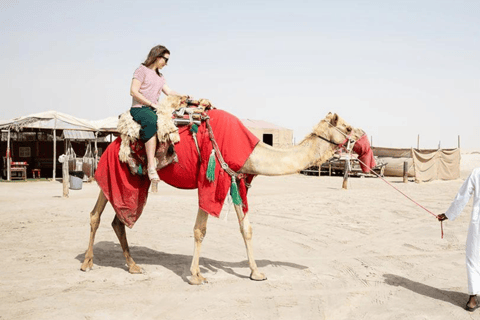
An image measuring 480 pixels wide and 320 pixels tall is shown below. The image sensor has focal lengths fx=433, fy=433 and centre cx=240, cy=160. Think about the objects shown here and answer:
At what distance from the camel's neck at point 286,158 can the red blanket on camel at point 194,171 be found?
0.13 metres

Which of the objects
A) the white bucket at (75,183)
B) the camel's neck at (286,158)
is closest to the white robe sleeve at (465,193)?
the camel's neck at (286,158)

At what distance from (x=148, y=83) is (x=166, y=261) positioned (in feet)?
9.07

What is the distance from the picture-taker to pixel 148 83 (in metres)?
5.70

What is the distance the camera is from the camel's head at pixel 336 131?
5.62 metres

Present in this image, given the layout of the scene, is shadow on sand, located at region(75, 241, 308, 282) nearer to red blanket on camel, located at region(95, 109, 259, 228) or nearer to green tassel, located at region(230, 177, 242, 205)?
red blanket on camel, located at region(95, 109, 259, 228)

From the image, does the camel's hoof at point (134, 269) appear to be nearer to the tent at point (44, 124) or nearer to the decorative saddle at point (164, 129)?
the decorative saddle at point (164, 129)

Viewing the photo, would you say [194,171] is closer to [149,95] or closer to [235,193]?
[235,193]

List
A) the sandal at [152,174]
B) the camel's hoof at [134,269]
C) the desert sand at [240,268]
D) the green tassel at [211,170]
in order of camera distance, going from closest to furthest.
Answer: the desert sand at [240,268] → the green tassel at [211,170] → the sandal at [152,174] → the camel's hoof at [134,269]

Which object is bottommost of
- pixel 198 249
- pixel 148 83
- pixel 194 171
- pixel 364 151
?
pixel 198 249

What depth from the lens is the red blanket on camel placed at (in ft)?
18.0

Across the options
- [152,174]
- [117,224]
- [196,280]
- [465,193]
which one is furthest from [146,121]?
[465,193]

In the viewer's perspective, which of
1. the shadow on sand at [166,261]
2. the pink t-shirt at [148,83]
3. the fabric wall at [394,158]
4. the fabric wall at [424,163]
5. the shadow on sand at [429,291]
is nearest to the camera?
the shadow on sand at [429,291]

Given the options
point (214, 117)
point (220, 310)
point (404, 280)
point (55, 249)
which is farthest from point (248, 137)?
point (55, 249)

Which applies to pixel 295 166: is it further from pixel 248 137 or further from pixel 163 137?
pixel 163 137
